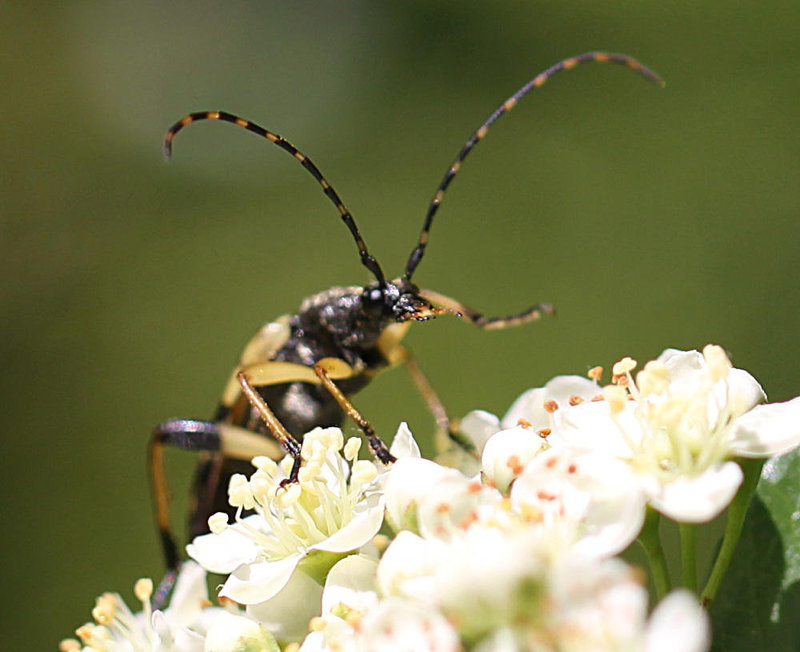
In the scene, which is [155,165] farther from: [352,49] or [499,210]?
[499,210]

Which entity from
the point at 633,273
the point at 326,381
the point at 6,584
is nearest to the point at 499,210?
the point at 633,273

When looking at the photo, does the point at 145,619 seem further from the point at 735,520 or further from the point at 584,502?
the point at 735,520

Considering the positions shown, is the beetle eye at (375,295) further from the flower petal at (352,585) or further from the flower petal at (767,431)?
the flower petal at (767,431)

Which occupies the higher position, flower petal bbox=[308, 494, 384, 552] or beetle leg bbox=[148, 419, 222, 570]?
flower petal bbox=[308, 494, 384, 552]

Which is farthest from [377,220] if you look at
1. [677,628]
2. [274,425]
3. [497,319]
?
[677,628]

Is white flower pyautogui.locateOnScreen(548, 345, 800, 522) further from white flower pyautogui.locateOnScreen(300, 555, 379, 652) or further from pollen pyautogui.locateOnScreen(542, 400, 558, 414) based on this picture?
white flower pyautogui.locateOnScreen(300, 555, 379, 652)

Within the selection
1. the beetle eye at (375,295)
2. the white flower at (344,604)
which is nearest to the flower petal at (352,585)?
the white flower at (344,604)

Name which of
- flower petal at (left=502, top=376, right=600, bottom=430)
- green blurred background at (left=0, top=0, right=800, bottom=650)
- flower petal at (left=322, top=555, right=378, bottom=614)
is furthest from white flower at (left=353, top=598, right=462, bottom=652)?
green blurred background at (left=0, top=0, right=800, bottom=650)
